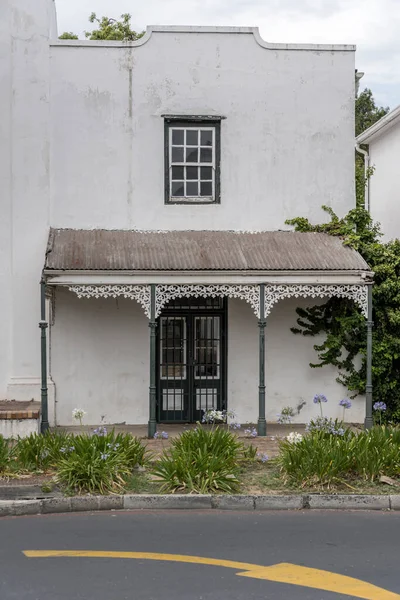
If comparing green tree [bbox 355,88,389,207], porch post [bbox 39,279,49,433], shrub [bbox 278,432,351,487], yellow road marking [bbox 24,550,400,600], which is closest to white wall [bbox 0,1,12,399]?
porch post [bbox 39,279,49,433]

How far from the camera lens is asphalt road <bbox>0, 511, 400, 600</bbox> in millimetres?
6414

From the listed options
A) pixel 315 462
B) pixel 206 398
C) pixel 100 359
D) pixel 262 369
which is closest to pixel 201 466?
pixel 315 462

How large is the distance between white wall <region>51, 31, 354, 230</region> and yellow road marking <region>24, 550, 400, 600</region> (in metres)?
7.87

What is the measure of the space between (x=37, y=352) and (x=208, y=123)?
16.2 feet

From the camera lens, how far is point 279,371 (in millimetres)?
14758

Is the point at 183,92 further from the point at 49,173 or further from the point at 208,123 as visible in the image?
the point at 49,173

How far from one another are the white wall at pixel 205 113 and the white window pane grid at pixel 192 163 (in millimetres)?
215

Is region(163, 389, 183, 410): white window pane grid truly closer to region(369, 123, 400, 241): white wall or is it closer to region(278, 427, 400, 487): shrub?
region(278, 427, 400, 487): shrub

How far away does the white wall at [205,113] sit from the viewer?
14.3 metres

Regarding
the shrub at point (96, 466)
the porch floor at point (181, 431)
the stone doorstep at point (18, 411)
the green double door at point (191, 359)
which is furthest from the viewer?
the green double door at point (191, 359)

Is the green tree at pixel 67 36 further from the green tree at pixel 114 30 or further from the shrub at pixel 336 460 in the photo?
the shrub at pixel 336 460

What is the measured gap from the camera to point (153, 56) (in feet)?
47.1

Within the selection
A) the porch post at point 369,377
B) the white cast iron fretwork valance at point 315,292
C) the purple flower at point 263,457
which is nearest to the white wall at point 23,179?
the white cast iron fretwork valance at point 315,292

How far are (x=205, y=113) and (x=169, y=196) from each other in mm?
1571
